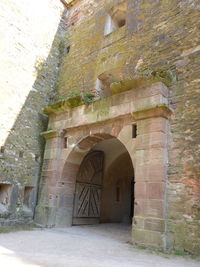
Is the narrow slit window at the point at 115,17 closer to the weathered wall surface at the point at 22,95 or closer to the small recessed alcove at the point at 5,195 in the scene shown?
the weathered wall surface at the point at 22,95

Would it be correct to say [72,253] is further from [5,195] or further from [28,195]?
[28,195]

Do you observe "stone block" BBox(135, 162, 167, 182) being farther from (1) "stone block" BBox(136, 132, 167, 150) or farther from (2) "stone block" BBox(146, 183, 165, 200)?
(1) "stone block" BBox(136, 132, 167, 150)

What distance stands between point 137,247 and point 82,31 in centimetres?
692

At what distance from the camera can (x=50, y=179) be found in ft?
22.7

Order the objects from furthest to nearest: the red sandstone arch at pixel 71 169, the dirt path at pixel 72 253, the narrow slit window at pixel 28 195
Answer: the narrow slit window at pixel 28 195 < the red sandstone arch at pixel 71 169 < the dirt path at pixel 72 253

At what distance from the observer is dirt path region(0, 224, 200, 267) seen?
3.39 meters

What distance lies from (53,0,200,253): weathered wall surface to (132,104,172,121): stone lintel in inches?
7.2

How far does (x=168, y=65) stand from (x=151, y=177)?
2.51 m

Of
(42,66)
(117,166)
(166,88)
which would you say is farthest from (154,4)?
(117,166)

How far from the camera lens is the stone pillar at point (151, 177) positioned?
15.0 feet

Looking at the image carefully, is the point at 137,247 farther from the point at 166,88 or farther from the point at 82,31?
the point at 82,31

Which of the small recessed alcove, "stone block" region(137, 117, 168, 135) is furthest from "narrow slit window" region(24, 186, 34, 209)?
"stone block" region(137, 117, 168, 135)

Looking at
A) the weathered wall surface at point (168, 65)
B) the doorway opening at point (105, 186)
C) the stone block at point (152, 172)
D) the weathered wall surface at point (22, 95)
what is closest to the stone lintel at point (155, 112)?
the weathered wall surface at point (168, 65)

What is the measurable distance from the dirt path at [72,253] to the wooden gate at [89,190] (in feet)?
6.66
